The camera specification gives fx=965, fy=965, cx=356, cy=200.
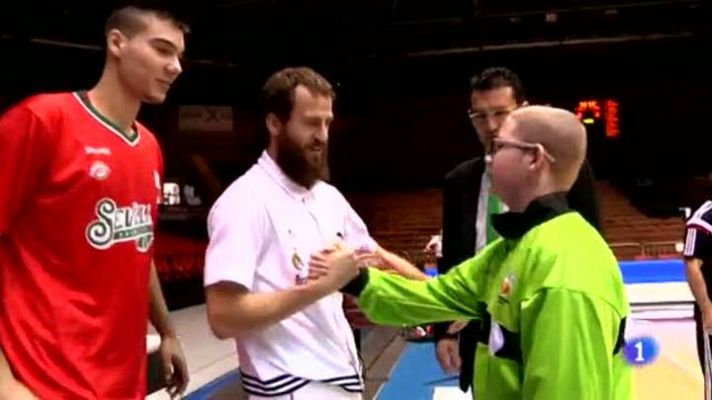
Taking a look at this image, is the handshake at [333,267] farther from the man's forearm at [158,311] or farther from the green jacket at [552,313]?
the man's forearm at [158,311]

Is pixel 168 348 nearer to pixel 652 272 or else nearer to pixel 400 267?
pixel 400 267

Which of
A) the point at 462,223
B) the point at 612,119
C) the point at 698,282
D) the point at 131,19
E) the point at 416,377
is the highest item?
the point at 131,19

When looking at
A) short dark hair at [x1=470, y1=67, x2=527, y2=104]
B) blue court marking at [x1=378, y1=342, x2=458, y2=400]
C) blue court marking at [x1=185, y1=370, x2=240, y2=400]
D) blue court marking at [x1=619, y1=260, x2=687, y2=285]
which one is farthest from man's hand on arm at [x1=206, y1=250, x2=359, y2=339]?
blue court marking at [x1=619, y1=260, x2=687, y2=285]

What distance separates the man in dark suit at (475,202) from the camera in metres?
3.18

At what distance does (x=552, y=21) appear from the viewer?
70.6 feet

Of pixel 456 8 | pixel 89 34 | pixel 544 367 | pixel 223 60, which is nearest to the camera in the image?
pixel 544 367

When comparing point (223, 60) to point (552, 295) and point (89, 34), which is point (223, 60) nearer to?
point (89, 34)

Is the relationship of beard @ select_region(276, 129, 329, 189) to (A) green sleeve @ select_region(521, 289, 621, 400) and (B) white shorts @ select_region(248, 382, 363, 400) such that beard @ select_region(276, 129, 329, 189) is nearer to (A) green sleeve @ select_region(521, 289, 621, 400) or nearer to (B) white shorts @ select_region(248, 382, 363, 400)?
(B) white shorts @ select_region(248, 382, 363, 400)

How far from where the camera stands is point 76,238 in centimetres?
221

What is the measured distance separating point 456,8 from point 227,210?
1854cm

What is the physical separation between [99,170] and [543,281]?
1047mm

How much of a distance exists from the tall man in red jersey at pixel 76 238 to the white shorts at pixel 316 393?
1.24ft

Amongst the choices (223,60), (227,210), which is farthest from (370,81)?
(227,210)

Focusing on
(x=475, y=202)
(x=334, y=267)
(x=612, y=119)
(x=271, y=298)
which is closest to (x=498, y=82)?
(x=475, y=202)
